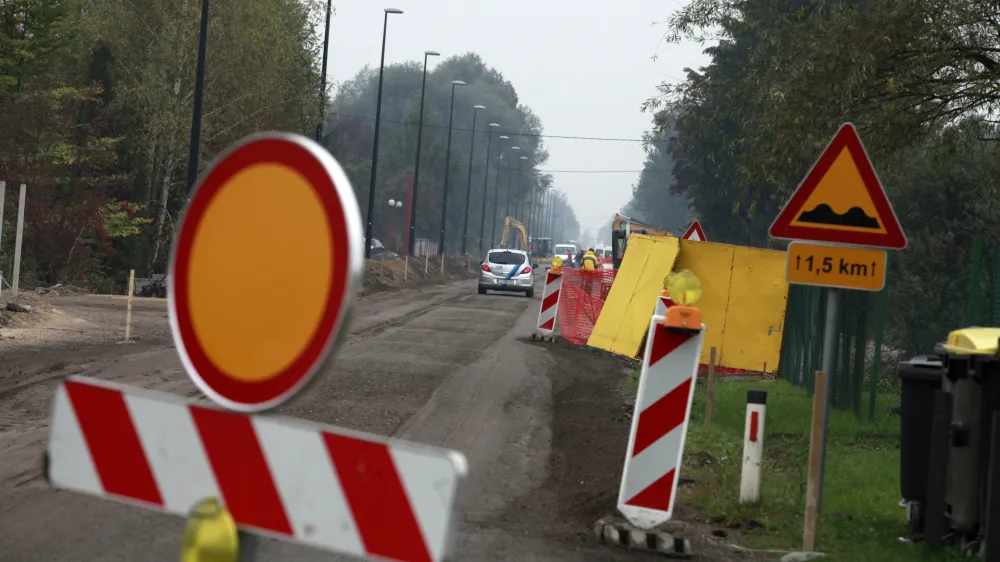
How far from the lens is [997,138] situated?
1700 cm

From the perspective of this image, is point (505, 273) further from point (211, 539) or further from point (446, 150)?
point (446, 150)

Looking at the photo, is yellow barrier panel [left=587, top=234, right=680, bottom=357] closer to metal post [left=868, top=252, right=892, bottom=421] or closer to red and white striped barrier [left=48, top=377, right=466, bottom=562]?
metal post [left=868, top=252, right=892, bottom=421]

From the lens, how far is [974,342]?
297 inches

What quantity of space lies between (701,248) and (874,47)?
18.1 feet

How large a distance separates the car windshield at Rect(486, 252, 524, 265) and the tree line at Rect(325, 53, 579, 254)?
3997 centimetres

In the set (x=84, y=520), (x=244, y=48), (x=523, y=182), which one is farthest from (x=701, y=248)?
(x=523, y=182)

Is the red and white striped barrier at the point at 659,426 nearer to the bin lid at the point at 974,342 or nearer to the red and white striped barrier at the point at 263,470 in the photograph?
the bin lid at the point at 974,342

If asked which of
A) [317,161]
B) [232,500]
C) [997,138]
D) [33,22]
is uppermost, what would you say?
[33,22]

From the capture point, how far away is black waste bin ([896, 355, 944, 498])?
845 cm

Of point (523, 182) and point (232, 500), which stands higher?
point (523, 182)

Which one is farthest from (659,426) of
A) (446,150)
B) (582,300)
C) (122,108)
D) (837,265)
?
(446,150)

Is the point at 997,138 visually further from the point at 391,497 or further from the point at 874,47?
the point at 391,497

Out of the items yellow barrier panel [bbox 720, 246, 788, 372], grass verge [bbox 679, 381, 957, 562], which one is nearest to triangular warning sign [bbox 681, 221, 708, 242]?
yellow barrier panel [bbox 720, 246, 788, 372]

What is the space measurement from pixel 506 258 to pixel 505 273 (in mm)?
805
